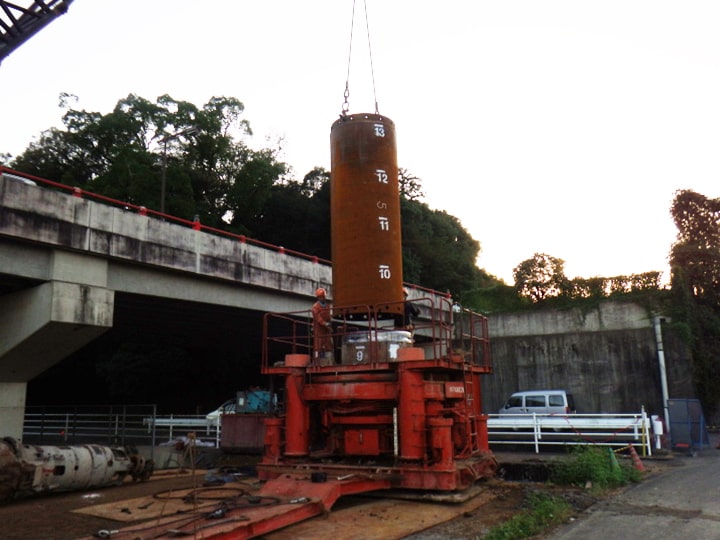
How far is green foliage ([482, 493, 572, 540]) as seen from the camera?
7.50 m

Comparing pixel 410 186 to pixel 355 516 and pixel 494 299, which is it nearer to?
pixel 494 299

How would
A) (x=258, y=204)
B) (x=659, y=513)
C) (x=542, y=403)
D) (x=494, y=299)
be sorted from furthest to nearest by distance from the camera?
(x=258, y=204), (x=494, y=299), (x=542, y=403), (x=659, y=513)

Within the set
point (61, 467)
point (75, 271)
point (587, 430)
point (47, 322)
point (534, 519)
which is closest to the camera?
point (534, 519)

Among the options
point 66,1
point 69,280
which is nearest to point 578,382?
point 69,280

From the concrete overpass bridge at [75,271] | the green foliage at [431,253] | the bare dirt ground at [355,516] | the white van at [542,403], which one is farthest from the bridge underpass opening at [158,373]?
the bare dirt ground at [355,516]

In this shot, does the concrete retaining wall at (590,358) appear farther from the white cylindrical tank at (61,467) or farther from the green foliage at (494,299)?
the white cylindrical tank at (61,467)

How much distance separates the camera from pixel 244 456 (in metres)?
17.2

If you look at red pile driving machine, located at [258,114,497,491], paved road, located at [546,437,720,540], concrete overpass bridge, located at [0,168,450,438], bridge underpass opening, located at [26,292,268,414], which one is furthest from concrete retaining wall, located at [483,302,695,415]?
concrete overpass bridge, located at [0,168,450,438]

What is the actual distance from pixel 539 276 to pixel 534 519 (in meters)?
30.8

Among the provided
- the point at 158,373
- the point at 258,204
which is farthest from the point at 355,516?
the point at 258,204

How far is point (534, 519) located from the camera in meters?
8.20

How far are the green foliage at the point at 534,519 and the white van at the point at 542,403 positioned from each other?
12847 millimetres

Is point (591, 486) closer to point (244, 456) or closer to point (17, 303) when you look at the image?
→ point (244, 456)

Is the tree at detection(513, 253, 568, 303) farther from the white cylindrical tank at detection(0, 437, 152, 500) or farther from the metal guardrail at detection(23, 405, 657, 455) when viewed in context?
the white cylindrical tank at detection(0, 437, 152, 500)
